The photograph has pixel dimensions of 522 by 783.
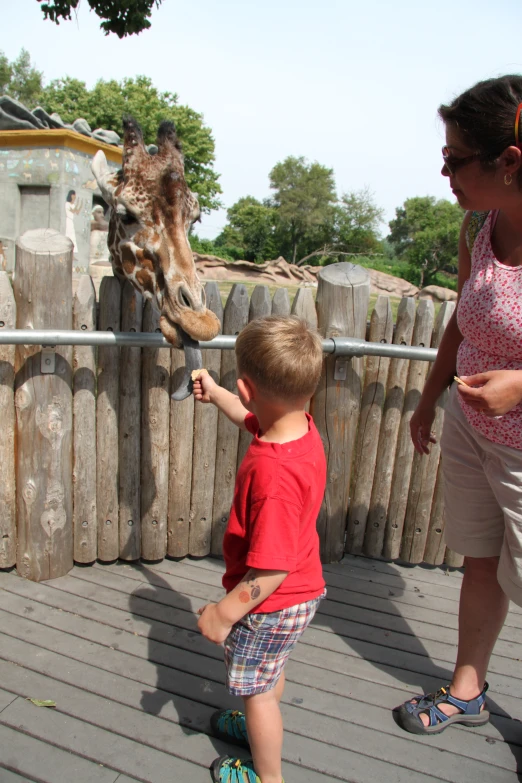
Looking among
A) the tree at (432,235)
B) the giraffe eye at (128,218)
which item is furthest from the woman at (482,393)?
the tree at (432,235)

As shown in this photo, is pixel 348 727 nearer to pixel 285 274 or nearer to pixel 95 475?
pixel 95 475

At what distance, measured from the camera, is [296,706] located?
8.22 feet

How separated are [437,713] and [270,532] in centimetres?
133

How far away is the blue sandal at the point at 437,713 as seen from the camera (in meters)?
2.38

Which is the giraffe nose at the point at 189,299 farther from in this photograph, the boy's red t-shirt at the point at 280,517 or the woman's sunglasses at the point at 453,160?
the woman's sunglasses at the point at 453,160

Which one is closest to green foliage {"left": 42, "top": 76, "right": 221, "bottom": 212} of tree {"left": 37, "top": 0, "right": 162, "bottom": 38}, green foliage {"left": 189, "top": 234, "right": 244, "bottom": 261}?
green foliage {"left": 189, "top": 234, "right": 244, "bottom": 261}

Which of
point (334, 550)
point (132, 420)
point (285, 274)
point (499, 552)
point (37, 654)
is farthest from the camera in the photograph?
point (285, 274)

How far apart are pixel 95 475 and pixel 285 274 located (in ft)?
93.5

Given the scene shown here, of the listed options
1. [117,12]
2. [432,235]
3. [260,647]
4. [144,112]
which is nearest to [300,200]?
[432,235]

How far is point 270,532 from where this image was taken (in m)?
1.68

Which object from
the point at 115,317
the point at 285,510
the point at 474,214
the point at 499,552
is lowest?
the point at 499,552

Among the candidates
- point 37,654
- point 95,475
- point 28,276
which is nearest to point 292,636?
point 37,654

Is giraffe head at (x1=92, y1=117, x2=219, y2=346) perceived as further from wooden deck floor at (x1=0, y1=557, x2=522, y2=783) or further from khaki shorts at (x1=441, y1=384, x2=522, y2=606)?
wooden deck floor at (x1=0, y1=557, x2=522, y2=783)

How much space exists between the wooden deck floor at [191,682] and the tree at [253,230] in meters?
52.5
